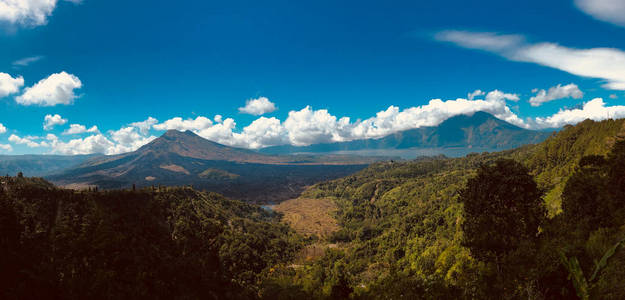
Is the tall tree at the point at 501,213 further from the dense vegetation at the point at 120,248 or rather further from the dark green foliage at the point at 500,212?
the dense vegetation at the point at 120,248

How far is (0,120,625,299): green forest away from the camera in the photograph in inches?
728

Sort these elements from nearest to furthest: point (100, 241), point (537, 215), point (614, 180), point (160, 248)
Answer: point (614, 180) < point (537, 215) < point (100, 241) < point (160, 248)

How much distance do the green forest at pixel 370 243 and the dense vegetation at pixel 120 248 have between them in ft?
0.85

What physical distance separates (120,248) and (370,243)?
105 m

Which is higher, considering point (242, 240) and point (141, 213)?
point (141, 213)

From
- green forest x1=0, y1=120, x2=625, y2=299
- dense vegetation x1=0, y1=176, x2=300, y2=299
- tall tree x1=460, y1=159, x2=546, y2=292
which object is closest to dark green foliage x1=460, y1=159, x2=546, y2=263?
tall tree x1=460, y1=159, x2=546, y2=292

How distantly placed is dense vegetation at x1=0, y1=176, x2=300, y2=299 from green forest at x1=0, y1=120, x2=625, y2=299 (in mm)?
258

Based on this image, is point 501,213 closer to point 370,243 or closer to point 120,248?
point 120,248

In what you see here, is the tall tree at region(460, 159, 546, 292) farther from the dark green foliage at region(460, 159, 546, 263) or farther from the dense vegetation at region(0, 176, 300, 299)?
the dense vegetation at region(0, 176, 300, 299)

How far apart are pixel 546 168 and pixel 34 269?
4771 inches

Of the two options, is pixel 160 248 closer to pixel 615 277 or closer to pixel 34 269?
pixel 34 269

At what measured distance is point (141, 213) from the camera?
303ft

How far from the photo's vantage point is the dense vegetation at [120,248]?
24891 millimetres

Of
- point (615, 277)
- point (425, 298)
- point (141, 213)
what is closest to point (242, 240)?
point (141, 213)
